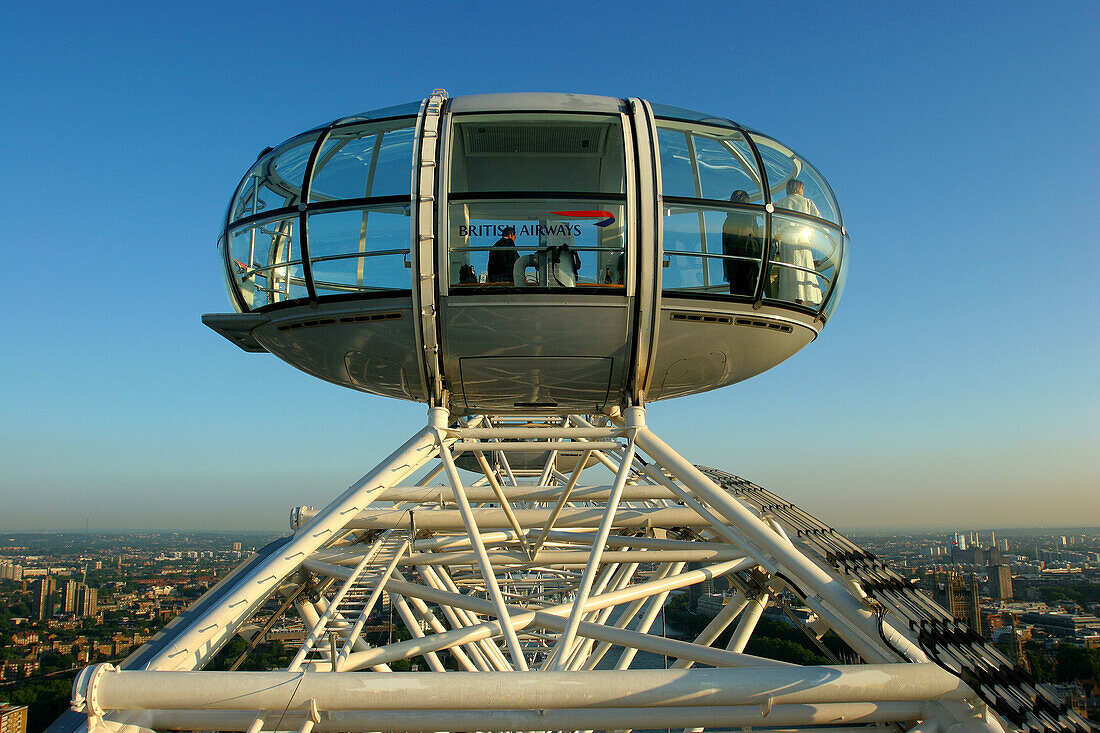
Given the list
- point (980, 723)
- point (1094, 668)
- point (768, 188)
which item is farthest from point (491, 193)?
point (1094, 668)

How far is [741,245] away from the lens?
7316 millimetres

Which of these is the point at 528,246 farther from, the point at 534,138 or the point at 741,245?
the point at 741,245

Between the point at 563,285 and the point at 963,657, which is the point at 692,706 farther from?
the point at 563,285

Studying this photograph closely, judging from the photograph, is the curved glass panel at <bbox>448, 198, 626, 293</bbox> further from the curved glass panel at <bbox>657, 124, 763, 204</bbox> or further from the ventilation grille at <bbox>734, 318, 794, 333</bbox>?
the ventilation grille at <bbox>734, 318, 794, 333</bbox>

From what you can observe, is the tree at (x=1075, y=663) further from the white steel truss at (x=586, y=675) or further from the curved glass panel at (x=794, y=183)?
the curved glass panel at (x=794, y=183)

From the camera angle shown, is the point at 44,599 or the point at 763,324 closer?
the point at 763,324

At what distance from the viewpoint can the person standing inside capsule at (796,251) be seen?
7520 millimetres

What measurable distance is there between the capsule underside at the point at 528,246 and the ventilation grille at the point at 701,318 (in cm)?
2

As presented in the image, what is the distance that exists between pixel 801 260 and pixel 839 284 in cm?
90

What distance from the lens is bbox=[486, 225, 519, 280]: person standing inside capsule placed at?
7059 millimetres

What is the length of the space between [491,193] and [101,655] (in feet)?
106

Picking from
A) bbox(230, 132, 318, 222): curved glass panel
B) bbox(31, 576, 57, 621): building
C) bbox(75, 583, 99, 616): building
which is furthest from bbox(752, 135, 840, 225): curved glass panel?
bbox(31, 576, 57, 621): building

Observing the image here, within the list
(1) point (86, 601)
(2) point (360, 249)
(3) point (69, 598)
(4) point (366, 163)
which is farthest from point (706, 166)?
(3) point (69, 598)

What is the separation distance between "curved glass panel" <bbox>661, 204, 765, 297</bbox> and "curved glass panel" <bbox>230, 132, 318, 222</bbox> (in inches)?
130
